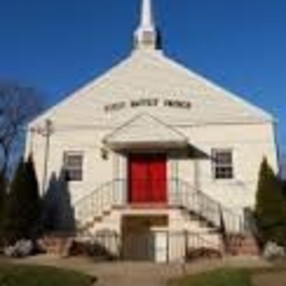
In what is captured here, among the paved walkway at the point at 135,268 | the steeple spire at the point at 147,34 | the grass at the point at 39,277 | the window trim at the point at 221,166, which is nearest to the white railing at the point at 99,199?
the window trim at the point at 221,166

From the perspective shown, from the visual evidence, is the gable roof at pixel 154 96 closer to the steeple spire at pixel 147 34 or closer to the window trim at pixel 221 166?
the window trim at pixel 221 166

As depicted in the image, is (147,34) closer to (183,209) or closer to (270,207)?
(183,209)

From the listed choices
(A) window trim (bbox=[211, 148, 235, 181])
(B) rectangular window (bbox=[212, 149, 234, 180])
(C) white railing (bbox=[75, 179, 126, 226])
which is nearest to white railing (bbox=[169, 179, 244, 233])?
(A) window trim (bbox=[211, 148, 235, 181])

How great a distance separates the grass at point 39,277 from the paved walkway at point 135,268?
54cm

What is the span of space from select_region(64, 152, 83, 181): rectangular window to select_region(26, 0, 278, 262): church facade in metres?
0.04

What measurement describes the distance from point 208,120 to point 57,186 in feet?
21.0

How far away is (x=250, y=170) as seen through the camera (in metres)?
25.7

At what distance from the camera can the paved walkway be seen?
1686cm

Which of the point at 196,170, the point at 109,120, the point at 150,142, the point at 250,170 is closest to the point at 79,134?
the point at 109,120

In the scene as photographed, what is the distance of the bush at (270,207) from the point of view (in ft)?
75.8

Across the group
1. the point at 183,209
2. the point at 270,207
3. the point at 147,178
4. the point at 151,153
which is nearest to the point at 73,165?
the point at 147,178

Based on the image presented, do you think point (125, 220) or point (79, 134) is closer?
point (125, 220)

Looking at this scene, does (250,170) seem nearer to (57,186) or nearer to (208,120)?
(208,120)

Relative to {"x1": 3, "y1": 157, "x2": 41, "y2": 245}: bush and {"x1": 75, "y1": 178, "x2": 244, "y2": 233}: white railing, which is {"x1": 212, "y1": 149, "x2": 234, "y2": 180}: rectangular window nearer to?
{"x1": 75, "y1": 178, "x2": 244, "y2": 233}: white railing
